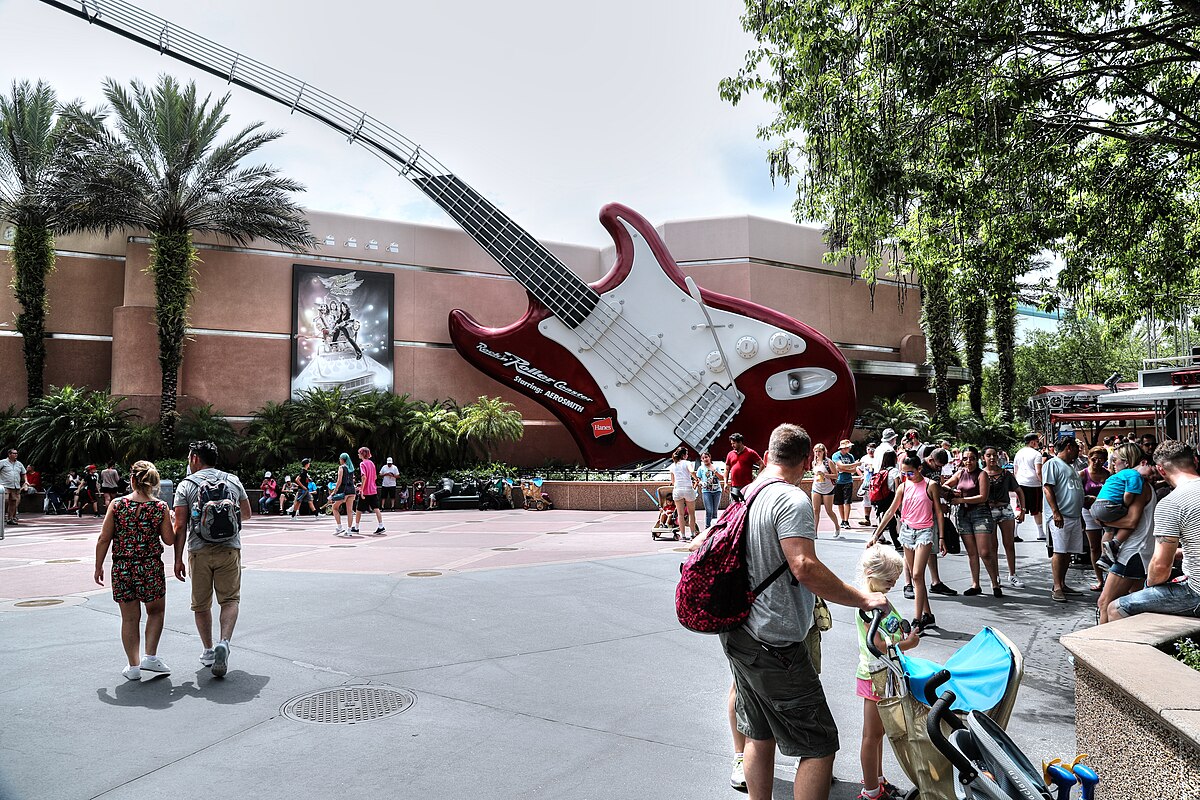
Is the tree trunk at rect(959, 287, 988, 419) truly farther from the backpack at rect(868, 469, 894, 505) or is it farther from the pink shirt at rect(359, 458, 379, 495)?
the pink shirt at rect(359, 458, 379, 495)

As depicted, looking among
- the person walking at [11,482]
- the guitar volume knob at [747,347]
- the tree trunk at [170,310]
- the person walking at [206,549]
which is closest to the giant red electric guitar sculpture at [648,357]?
the guitar volume knob at [747,347]

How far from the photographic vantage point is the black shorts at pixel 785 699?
314 cm

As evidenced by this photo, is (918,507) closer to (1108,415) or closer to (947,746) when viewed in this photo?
(947,746)

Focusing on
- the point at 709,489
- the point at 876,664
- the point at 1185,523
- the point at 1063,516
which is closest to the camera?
the point at 876,664

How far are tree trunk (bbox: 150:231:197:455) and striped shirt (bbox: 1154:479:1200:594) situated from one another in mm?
22826

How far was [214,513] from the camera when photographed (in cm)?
588

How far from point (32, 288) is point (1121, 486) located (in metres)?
25.5

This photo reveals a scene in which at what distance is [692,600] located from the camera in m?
3.27

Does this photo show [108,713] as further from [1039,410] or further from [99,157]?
[1039,410]

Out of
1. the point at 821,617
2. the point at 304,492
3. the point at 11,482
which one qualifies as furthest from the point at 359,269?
the point at 821,617

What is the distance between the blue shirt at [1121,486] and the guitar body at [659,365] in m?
14.5

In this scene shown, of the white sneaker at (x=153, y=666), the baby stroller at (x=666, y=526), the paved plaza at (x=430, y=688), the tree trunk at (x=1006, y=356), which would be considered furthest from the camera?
the tree trunk at (x=1006, y=356)

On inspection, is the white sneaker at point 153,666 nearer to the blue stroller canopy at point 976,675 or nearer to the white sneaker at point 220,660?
the white sneaker at point 220,660

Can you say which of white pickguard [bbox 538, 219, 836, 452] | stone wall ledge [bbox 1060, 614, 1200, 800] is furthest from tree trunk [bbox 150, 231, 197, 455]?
stone wall ledge [bbox 1060, 614, 1200, 800]
